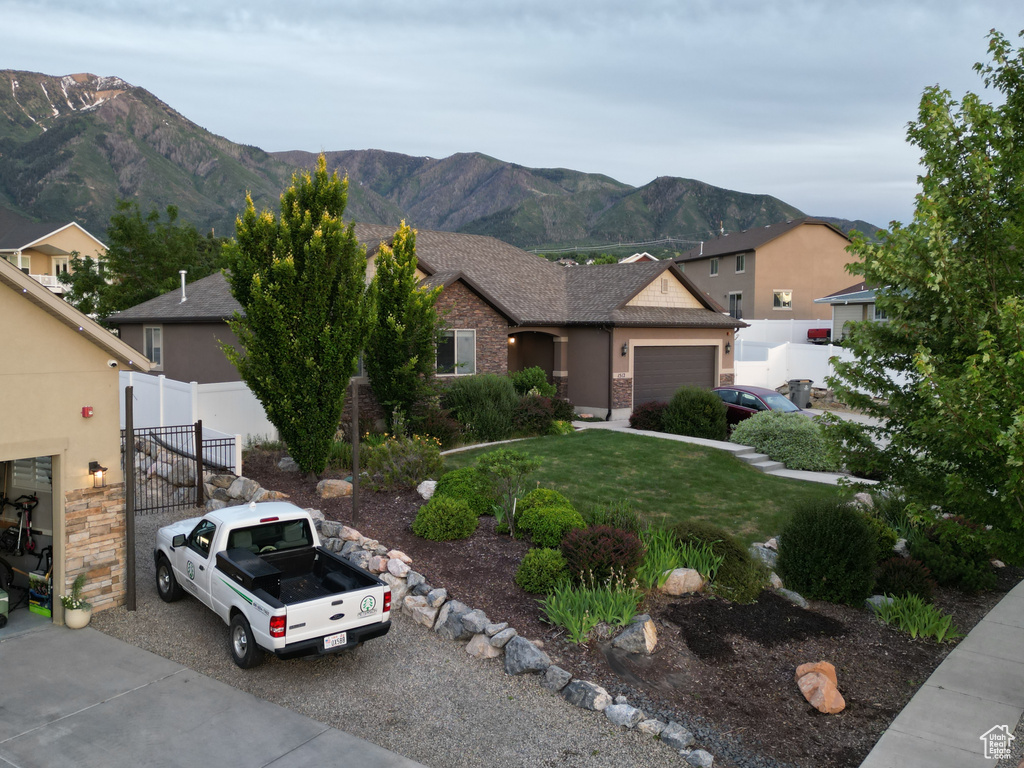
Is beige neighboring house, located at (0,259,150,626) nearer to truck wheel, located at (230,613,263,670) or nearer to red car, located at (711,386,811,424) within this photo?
truck wheel, located at (230,613,263,670)

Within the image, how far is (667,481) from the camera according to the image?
1499 cm

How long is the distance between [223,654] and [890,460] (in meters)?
8.11

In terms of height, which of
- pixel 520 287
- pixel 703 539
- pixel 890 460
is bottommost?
pixel 703 539

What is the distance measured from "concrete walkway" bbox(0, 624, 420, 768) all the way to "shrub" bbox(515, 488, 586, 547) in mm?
4331

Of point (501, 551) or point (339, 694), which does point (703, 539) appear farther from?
point (339, 694)

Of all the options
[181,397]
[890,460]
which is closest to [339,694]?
[890,460]

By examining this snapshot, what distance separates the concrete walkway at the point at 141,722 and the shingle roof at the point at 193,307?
14044 mm

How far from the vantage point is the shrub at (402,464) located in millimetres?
13320

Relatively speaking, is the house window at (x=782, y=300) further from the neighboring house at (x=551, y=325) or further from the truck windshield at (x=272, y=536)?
the truck windshield at (x=272, y=536)

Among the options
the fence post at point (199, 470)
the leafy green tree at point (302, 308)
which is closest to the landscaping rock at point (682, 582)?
the leafy green tree at point (302, 308)

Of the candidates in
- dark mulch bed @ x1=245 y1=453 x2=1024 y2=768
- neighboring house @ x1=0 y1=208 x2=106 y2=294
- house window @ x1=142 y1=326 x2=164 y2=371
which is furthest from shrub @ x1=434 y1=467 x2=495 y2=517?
neighboring house @ x1=0 y1=208 x2=106 y2=294

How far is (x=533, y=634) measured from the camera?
816cm

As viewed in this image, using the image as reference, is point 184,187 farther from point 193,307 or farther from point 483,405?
point 483,405

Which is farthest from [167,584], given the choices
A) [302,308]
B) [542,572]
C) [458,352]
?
[458,352]
